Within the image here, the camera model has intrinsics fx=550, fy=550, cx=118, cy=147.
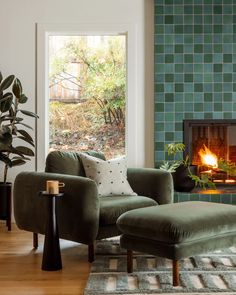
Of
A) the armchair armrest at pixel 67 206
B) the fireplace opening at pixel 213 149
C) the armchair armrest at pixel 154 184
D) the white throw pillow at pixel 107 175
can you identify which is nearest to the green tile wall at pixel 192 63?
the fireplace opening at pixel 213 149

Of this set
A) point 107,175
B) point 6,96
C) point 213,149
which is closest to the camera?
point 107,175

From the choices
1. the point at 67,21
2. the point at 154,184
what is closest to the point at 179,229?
the point at 154,184

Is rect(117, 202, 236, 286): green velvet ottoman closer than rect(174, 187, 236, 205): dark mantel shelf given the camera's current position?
Yes

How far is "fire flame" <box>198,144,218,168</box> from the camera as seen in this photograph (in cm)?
559

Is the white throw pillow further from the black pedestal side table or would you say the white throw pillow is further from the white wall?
the white wall

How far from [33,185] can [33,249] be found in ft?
1.70

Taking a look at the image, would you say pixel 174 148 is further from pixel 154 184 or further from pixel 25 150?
A: pixel 25 150

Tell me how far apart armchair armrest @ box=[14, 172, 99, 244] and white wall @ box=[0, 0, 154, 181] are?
1309 mm

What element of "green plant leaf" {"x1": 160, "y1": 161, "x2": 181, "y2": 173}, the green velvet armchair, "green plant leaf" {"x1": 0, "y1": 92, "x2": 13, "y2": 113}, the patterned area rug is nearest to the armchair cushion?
the green velvet armchair

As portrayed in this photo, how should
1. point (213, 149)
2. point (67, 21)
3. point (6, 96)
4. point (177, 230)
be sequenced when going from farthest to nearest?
point (213, 149) < point (67, 21) < point (6, 96) < point (177, 230)

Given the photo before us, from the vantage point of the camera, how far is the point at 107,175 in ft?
14.3

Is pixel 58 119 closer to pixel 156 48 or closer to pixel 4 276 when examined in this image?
pixel 156 48

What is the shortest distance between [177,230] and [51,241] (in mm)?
914

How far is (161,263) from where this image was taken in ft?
12.1
